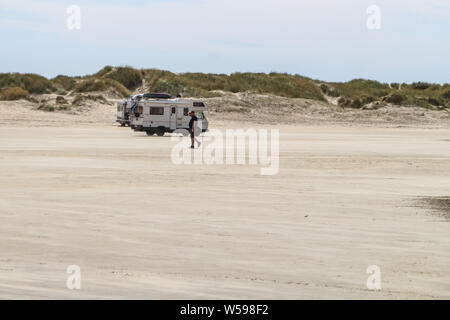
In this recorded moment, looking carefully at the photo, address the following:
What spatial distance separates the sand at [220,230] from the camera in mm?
9500

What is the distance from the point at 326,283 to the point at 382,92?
3455 inches

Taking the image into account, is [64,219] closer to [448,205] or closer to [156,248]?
[156,248]

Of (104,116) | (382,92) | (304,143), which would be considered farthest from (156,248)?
(382,92)

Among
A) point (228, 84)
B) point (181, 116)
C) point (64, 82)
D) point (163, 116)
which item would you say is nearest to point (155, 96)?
point (163, 116)

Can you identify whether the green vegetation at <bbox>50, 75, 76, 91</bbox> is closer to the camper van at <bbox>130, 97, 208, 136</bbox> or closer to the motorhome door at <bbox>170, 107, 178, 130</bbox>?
the camper van at <bbox>130, 97, 208, 136</bbox>

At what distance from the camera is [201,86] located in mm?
83062

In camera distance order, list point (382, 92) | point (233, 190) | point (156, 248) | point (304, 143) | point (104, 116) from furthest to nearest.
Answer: point (382, 92) → point (104, 116) → point (304, 143) → point (233, 190) → point (156, 248)

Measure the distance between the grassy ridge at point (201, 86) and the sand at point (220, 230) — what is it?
169ft

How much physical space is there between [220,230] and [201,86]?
70.4 meters

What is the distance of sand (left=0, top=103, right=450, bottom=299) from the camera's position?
9500 millimetres

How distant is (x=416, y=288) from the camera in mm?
9484

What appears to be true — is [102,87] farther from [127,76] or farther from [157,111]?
[157,111]

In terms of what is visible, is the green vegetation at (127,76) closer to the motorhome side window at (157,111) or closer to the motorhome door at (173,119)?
the motorhome side window at (157,111)

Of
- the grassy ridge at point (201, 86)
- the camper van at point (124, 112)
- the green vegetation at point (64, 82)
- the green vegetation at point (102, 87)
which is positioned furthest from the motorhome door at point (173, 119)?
the green vegetation at point (64, 82)
